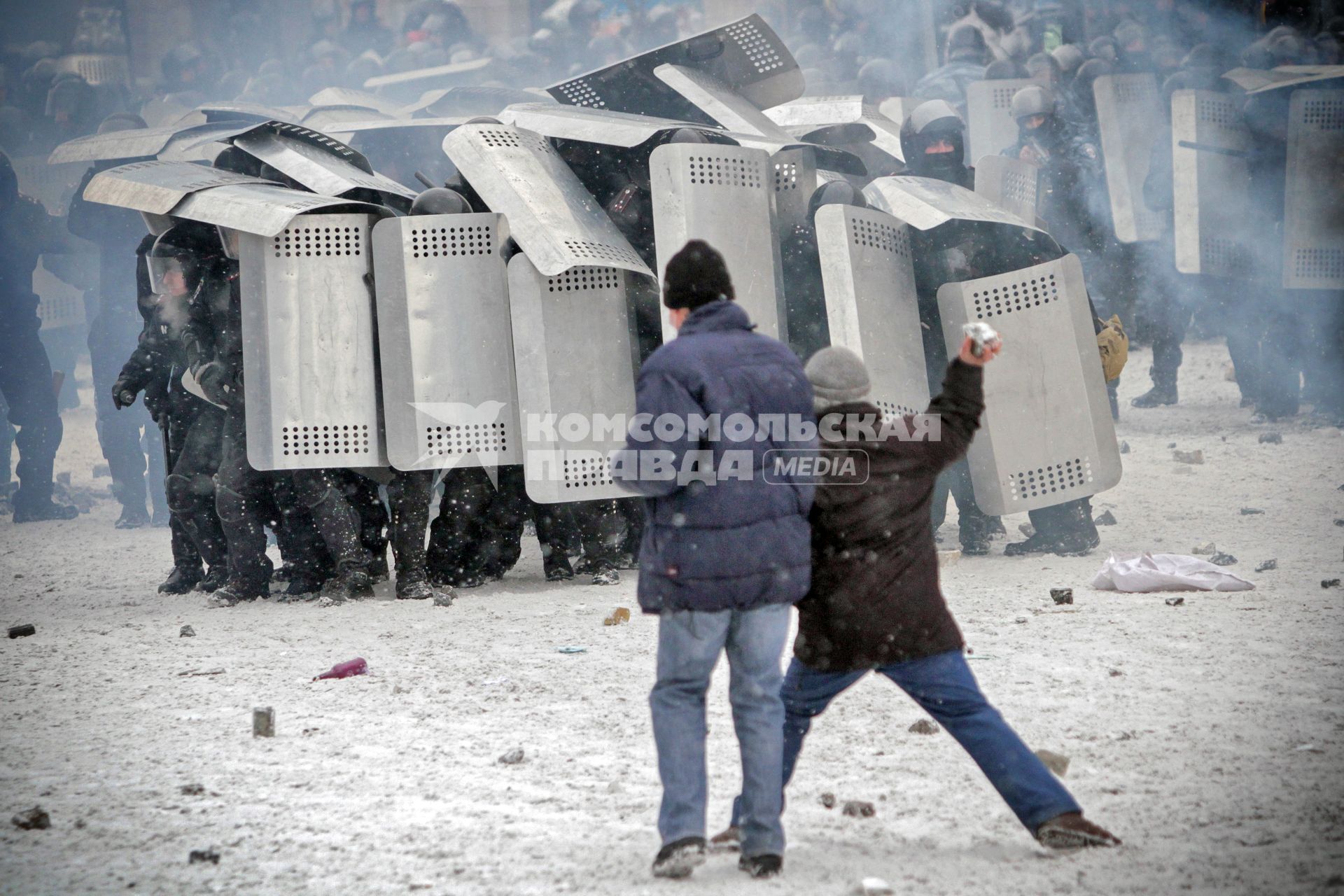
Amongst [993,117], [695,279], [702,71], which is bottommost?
[695,279]

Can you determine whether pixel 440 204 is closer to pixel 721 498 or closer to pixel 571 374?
pixel 571 374

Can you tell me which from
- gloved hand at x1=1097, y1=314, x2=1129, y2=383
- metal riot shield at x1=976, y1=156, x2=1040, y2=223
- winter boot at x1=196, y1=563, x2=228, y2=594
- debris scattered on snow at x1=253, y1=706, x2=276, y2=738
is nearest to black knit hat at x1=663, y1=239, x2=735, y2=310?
debris scattered on snow at x1=253, y1=706, x2=276, y2=738


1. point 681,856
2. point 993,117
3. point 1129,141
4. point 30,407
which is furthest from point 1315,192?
point 30,407

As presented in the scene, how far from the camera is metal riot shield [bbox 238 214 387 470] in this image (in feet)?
19.2

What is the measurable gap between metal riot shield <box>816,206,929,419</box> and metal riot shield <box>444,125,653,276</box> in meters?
0.85

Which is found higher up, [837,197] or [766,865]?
[837,197]

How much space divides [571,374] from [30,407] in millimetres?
5394

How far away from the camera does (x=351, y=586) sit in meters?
6.06

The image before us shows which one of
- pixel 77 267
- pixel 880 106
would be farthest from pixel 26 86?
pixel 880 106

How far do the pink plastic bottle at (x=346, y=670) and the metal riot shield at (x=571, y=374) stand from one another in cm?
145

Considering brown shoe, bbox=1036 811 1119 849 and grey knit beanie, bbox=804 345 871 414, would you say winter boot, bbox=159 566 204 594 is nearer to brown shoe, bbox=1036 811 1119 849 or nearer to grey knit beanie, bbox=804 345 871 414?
grey knit beanie, bbox=804 345 871 414

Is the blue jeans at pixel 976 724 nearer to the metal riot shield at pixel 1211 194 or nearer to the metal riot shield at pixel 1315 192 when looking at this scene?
the metal riot shield at pixel 1315 192

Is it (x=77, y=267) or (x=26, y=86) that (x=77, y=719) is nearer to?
(x=77, y=267)

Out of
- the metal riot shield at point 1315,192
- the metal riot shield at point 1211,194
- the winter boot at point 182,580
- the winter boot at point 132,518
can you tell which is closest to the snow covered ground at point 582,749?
the winter boot at point 182,580
